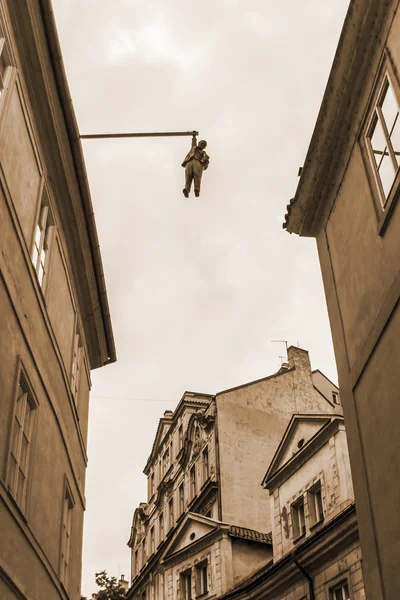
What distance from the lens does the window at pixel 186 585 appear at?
1293 inches

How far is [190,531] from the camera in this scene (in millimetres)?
33531

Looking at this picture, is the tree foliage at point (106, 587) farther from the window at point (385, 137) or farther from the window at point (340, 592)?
the window at point (385, 137)

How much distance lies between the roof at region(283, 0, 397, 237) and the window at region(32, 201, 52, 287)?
4532 millimetres

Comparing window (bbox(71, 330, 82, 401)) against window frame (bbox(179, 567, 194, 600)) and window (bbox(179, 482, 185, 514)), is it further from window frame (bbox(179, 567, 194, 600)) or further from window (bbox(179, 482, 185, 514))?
window (bbox(179, 482, 185, 514))

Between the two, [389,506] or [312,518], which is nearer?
[389,506]

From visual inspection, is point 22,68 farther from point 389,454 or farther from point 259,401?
point 259,401

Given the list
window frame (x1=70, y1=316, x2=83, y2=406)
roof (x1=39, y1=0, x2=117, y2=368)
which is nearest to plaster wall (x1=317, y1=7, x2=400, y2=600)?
roof (x1=39, y1=0, x2=117, y2=368)

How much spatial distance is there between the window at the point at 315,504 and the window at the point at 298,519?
0.61 metres

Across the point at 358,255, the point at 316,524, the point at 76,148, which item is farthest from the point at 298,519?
the point at 76,148

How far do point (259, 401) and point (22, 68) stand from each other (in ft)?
94.2

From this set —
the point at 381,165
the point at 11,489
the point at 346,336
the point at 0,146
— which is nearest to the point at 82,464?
the point at 11,489

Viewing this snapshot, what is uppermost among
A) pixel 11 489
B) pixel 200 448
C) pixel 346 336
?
pixel 200 448

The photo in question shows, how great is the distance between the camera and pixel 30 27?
1177 centimetres

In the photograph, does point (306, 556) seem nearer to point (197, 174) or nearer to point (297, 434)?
point (297, 434)
